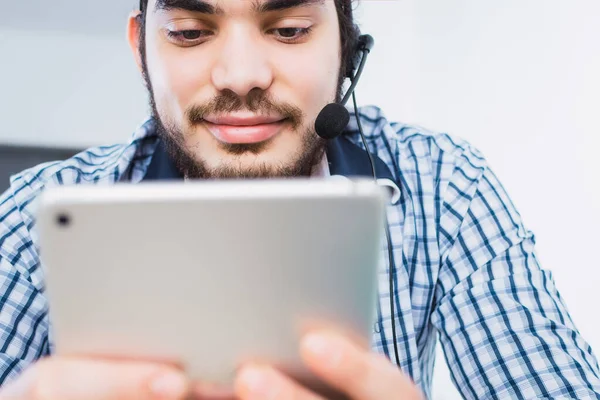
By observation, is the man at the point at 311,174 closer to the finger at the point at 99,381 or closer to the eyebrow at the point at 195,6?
the eyebrow at the point at 195,6

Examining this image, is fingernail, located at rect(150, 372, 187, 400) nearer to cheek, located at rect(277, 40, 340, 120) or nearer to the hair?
cheek, located at rect(277, 40, 340, 120)

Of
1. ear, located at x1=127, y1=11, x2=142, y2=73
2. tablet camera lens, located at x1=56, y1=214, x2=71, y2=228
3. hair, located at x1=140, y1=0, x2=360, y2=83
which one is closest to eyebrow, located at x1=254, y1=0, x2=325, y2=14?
hair, located at x1=140, y1=0, x2=360, y2=83

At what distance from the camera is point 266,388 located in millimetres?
344

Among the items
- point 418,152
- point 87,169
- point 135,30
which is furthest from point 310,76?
point 87,169

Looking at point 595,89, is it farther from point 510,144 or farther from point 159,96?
point 159,96

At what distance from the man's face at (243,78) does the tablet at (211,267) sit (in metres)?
0.49

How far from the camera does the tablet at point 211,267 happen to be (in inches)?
13.5

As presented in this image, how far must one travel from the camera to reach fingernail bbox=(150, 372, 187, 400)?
0.35 metres

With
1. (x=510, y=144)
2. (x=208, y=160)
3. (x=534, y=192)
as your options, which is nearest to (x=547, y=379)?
(x=208, y=160)

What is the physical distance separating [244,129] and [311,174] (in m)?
0.25

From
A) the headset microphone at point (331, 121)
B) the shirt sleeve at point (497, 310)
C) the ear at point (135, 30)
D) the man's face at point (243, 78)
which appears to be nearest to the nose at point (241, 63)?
the man's face at point (243, 78)

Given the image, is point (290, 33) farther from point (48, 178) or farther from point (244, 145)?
point (48, 178)

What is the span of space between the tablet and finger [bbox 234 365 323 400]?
31 mm

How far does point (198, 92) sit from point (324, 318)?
0.58 m
